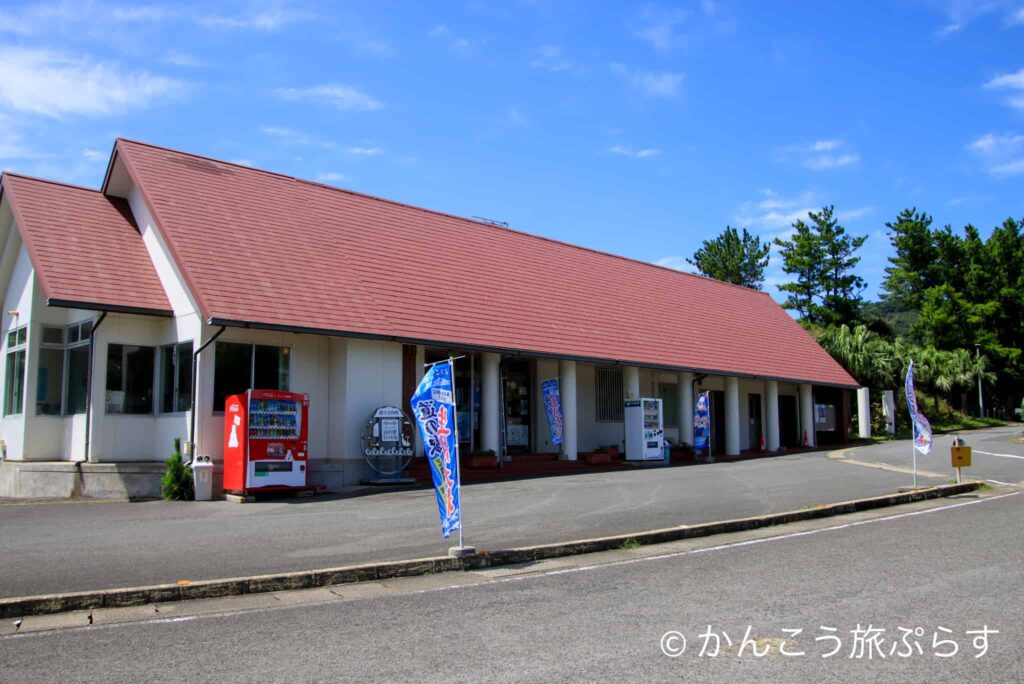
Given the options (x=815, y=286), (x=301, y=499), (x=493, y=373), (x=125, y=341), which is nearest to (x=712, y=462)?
(x=493, y=373)

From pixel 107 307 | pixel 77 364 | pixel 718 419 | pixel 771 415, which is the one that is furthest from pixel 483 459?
pixel 771 415

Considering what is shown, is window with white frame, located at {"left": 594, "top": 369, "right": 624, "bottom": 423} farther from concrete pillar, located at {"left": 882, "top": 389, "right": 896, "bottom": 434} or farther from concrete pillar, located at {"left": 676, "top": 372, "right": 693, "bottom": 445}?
concrete pillar, located at {"left": 882, "top": 389, "right": 896, "bottom": 434}

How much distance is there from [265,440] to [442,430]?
751cm

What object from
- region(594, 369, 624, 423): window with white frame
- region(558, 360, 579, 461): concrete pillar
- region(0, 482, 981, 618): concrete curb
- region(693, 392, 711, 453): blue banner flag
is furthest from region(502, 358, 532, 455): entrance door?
region(0, 482, 981, 618): concrete curb

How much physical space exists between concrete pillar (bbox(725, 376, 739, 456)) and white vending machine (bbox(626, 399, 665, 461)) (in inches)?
194

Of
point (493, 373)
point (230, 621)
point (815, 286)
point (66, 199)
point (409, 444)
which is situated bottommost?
point (230, 621)

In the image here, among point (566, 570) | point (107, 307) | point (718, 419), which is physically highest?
point (107, 307)

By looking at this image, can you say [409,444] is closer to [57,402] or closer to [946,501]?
[57,402]

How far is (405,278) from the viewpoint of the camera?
72.3 ft

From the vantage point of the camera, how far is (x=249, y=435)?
629 inches

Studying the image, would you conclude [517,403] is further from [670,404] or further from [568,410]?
[670,404]

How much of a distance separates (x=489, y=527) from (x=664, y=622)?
5828mm

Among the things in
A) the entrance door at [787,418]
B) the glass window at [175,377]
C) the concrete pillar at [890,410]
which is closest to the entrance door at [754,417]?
the entrance door at [787,418]

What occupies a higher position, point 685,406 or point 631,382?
point 631,382
